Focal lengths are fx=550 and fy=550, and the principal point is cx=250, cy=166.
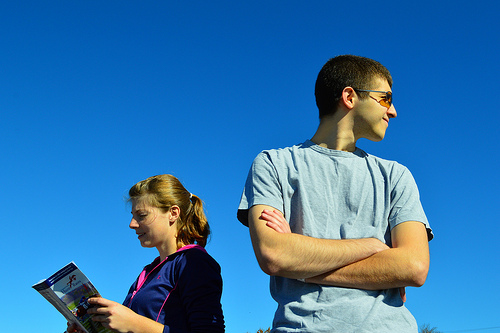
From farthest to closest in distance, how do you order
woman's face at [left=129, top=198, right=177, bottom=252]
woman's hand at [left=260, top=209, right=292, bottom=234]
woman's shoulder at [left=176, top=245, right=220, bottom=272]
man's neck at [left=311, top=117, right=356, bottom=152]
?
woman's face at [left=129, top=198, right=177, bottom=252] → woman's shoulder at [left=176, top=245, right=220, bottom=272] → man's neck at [left=311, top=117, right=356, bottom=152] → woman's hand at [left=260, top=209, right=292, bottom=234]

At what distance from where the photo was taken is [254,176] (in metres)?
3.48

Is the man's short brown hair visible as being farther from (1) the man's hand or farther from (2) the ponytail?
(1) the man's hand

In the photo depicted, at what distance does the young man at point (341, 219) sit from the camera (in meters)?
3.05

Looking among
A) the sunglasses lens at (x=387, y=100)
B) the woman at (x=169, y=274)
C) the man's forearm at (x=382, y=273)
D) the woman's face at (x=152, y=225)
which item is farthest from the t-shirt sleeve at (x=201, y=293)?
the sunglasses lens at (x=387, y=100)

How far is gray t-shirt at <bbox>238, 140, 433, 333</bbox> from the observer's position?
3.03m

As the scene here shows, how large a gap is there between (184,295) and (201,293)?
0.45 feet

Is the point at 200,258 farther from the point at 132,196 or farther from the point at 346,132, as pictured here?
the point at 346,132

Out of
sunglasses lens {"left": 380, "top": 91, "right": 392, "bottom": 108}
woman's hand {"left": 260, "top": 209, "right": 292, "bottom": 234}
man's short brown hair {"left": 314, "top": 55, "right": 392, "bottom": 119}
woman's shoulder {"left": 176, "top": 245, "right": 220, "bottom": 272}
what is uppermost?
man's short brown hair {"left": 314, "top": 55, "right": 392, "bottom": 119}

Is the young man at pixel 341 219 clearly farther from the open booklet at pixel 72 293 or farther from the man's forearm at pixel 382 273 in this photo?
the open booklet at pixel 72 293

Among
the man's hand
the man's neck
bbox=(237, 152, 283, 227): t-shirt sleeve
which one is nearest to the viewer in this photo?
bbox=(237, 152, 283, 227): t-shirt sleeve

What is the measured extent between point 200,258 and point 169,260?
0.29 metres

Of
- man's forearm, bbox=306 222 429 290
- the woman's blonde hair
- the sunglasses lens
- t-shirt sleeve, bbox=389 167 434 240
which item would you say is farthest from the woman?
the sunglasses lens

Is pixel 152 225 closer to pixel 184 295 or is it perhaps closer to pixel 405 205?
pixel 184 295

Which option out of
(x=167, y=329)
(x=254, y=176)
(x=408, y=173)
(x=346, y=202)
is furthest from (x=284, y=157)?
(x=167, y=329)
